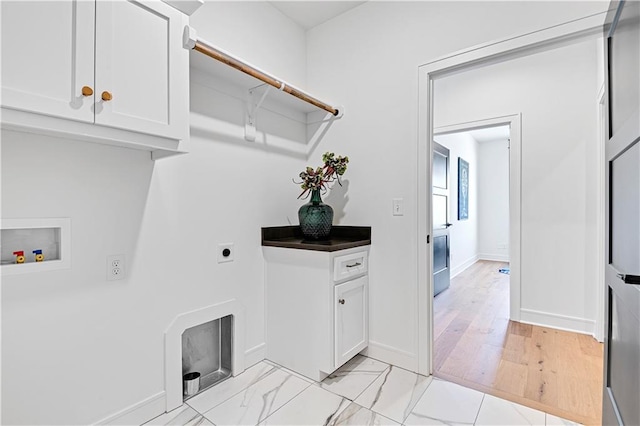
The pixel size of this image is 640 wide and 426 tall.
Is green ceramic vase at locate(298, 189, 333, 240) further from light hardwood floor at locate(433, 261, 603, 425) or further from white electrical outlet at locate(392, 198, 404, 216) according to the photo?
light hardwood floor at locate(433, 261, 603, 425)

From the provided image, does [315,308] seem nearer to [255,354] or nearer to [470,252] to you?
[255,354]

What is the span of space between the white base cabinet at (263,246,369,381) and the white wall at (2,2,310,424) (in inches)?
5.5

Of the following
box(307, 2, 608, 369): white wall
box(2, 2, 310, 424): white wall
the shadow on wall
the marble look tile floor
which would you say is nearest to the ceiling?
box(307, 2, 608, 369): white wall

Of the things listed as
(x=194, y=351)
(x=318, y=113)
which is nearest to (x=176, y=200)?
(x=194, y=351)

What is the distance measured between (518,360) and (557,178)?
173 cm

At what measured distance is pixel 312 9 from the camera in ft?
7.76

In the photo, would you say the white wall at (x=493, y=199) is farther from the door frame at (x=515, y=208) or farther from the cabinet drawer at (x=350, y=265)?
the cabinet drawer at (x=350, y=265)

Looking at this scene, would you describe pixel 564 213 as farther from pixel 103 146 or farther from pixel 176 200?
pixel 103 146

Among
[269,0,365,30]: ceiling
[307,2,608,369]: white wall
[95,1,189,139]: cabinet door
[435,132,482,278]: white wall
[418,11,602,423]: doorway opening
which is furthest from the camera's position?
[435,132,482,278]: white wall

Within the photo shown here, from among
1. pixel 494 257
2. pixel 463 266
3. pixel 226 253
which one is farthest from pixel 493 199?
pixel 226 253

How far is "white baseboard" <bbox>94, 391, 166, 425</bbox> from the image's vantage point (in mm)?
1474

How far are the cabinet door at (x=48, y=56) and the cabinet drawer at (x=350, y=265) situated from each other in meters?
1.38

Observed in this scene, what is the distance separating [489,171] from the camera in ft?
22.0

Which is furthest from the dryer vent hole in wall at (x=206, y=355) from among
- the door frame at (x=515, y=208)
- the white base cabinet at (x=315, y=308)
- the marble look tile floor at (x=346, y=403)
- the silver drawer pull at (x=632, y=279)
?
the door frame at (x=515, y=208)
